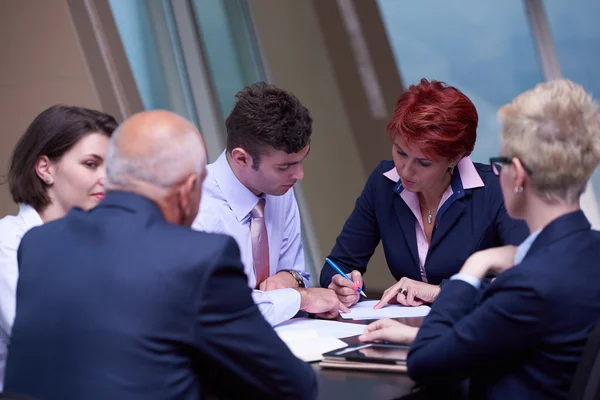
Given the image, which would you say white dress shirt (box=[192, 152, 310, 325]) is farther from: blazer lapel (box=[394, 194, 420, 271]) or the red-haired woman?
blazer lapel (box=[394, 194, 420, 271])

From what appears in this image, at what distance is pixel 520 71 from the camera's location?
21.1ft

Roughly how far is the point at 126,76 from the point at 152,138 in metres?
4.26

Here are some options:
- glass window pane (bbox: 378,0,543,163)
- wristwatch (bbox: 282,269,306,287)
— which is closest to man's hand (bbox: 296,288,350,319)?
wristwatch (bbox: 282,269,306,287)

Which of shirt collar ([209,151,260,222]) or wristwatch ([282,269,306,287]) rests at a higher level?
shirt collar ([209,151,260,222])

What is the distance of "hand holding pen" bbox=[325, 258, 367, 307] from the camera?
2875mm

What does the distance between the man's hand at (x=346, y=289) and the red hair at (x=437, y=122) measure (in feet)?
1.84

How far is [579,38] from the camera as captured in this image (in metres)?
6.03

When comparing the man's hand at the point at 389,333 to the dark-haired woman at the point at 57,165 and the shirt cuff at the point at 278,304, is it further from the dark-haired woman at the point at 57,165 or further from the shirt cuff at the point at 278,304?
the dark-haired woman at the point at 57,165

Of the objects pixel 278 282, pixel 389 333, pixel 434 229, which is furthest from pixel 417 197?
pixel 389 333

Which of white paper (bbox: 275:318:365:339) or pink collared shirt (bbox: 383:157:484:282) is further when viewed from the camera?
pink collared shirt (bbox: 383:157:484:282)

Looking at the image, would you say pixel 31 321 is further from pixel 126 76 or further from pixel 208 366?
pixel 126 76

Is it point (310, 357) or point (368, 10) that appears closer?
point (310, 357)

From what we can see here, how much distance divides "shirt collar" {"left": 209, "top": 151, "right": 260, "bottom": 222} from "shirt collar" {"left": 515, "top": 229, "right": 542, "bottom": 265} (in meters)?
1.29

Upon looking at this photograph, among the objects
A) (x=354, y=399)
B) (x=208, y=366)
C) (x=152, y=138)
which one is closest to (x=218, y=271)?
(x=208, y=366)
